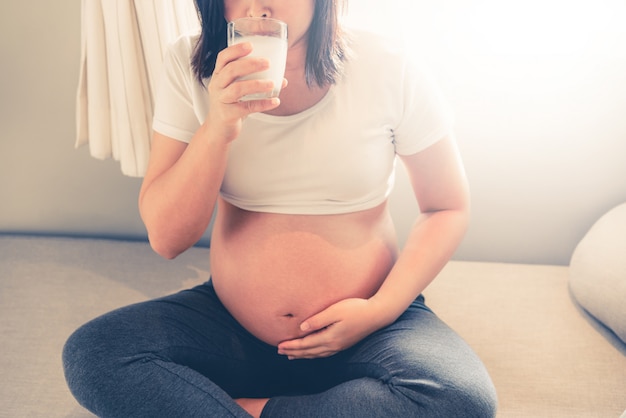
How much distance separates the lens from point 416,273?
1.01m

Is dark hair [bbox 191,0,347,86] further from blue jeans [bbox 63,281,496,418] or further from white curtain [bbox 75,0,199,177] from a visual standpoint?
blue jeans [bbox 63,281,496,418]

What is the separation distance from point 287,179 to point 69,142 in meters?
0.93

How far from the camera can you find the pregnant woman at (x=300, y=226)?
91 cm

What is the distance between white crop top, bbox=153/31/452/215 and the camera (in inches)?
38.2

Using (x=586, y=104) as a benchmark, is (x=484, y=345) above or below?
below

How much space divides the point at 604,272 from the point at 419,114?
1.91ft

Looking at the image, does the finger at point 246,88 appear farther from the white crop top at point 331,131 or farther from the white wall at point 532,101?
the white wall at point 532,101

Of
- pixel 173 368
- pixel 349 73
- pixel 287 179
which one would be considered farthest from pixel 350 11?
pixel 173 368

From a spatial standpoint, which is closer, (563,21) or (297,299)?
(297,299)

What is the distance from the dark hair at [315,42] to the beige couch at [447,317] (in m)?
0.64

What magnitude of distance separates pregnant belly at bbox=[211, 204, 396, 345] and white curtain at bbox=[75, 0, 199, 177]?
0.50 metres

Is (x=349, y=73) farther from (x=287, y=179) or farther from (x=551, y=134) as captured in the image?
(x=551, y=134)

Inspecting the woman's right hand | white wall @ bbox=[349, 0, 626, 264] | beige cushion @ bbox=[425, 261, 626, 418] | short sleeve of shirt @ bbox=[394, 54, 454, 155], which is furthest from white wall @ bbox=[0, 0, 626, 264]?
the woman's right hand

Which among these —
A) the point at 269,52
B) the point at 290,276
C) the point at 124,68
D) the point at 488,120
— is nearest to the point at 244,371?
the point at 290,276
